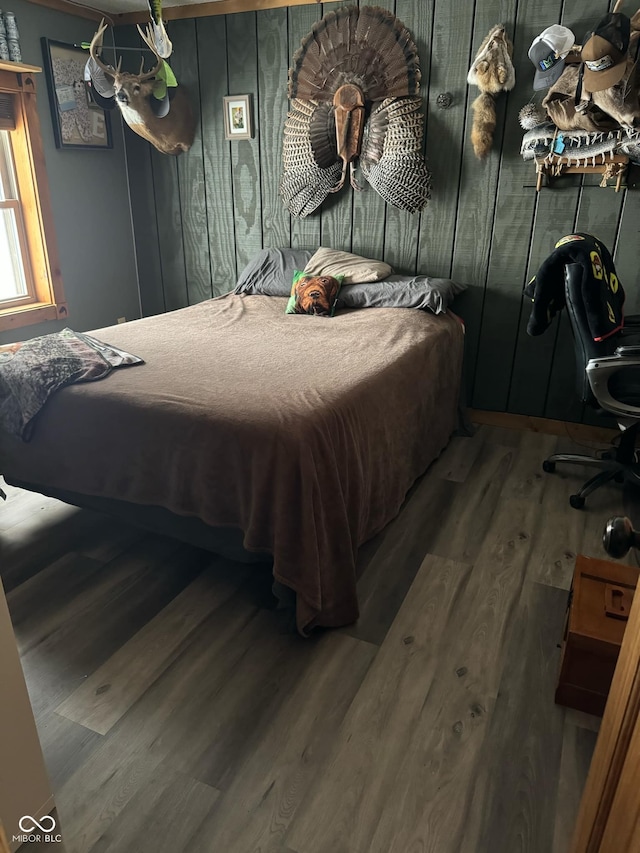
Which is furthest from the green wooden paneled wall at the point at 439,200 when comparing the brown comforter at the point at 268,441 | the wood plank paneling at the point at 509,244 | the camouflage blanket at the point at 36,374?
the camouflage blanket at the point at 36,374

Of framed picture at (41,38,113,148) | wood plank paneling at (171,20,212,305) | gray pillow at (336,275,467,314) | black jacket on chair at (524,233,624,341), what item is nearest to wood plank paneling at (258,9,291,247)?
wood plank paneling at (171,20,212,305)

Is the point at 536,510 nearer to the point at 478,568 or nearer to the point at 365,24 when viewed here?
the point at 478,568

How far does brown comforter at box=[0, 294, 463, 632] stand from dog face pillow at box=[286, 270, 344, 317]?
1.77 feet

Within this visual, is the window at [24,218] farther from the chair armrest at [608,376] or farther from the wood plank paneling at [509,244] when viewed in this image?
the chair armrest at [608,376]

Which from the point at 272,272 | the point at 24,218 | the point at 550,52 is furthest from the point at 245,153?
the point at 550,52

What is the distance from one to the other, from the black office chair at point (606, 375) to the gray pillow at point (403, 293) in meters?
0.84

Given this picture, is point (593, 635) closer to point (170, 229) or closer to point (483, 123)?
point (483, 123)

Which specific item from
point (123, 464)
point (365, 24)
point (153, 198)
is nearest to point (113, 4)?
point (153, 198)

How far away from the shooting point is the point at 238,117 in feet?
12.8

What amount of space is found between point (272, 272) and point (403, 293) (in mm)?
951

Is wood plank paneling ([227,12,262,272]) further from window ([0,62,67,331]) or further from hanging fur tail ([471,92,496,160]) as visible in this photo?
hanging fur tail ([471,92,496,160])

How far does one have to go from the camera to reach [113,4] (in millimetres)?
3844

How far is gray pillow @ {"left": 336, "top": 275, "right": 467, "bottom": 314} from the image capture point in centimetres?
327

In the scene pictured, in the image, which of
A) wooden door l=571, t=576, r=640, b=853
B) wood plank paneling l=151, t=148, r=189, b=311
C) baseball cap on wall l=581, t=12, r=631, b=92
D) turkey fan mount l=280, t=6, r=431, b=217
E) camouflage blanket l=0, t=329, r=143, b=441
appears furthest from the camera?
wood plank paneling l=151, t=148, r=189, b=311
